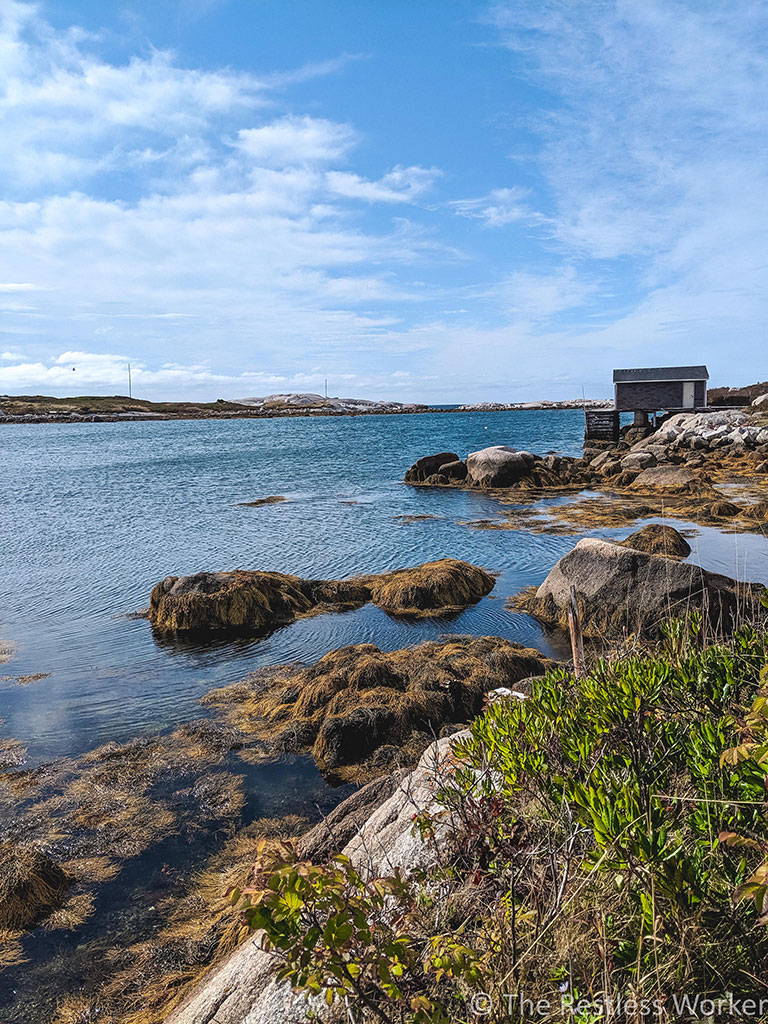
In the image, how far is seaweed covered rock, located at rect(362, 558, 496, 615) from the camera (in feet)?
46.7

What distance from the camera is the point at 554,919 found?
2.44 metres

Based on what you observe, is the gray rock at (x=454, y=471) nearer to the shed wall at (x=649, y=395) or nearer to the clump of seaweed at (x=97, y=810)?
the shed wall at (x=649, y=395)

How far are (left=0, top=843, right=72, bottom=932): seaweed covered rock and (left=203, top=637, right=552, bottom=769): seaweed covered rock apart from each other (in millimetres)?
3105

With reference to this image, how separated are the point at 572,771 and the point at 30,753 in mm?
8024

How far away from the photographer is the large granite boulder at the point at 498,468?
3412 centimetres

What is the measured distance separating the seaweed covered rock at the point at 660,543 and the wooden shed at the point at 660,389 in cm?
4032

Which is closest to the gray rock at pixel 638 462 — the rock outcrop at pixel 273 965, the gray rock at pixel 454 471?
the gray rock at pixel 454 471

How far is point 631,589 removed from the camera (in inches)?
468

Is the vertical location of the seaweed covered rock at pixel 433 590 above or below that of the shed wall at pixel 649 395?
below

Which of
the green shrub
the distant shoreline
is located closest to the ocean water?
the green shrub

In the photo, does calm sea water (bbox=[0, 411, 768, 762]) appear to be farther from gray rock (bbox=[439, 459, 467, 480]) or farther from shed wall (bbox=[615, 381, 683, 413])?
shed wall (bbox=[615, 381, 683, 413])

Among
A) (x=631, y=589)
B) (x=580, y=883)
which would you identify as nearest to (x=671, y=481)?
(x=631, y=589)

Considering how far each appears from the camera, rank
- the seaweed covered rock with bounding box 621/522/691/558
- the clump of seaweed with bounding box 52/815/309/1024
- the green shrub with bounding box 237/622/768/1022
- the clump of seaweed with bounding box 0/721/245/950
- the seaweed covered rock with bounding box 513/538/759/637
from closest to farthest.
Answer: the green shrub with bounding box 237/622/768/1022
the clump of seaweed with bounding box 52/815/309/1024
the clump of seaweed with bounding box 0/721/245/950
the seaweed covered rock with bounding box 513/538/759/637
the seaweed covered rock with bounding box 621/522/691/558

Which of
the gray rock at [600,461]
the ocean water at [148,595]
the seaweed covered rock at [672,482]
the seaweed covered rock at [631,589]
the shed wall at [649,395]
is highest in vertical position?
the shed wall at [649,395]
